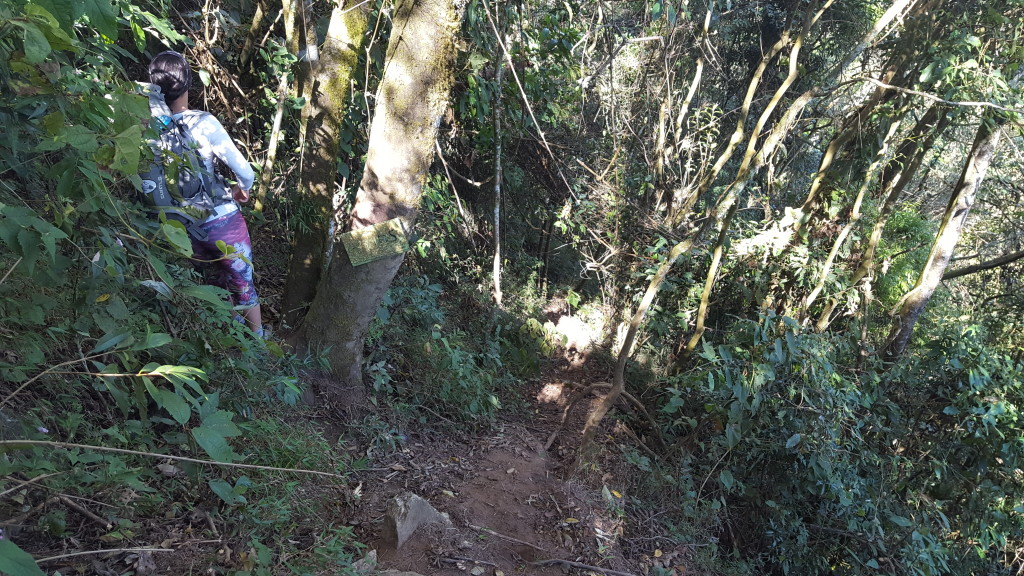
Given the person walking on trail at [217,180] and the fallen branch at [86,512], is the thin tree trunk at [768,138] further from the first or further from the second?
the fallen branch at [86,512]

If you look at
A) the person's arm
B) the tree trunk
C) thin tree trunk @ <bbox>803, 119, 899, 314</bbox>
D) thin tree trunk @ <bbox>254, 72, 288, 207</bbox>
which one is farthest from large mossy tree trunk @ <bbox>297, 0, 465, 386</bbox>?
the tree trunk

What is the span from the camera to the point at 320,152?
154 inches

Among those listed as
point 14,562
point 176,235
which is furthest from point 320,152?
Result: point 14,562

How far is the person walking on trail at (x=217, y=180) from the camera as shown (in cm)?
317

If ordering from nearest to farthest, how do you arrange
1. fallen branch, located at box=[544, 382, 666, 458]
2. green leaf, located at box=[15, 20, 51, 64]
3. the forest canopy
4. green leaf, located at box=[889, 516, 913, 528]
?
green leaf, located at box=[15, 20, 51, 64] < the forest canopy < green leaf, located at box=[889, 516, 913, 528] < fallen branch, located at box=[544, 382, 666, 458]

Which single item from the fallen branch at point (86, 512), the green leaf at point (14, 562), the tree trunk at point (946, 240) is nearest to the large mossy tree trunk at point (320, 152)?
the fallen branch at point (86, 512)

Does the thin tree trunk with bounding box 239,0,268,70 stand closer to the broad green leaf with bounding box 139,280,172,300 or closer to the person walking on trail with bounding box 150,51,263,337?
the person walking on trail with bounding box 150,51,263,337

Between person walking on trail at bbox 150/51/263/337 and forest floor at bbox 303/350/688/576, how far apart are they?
3.34 ft

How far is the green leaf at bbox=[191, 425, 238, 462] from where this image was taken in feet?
4.68

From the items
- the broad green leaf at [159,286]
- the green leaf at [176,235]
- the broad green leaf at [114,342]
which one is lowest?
the broad green leaf at [114,342]

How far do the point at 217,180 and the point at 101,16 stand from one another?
200 cm

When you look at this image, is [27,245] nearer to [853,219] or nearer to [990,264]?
[853,219]

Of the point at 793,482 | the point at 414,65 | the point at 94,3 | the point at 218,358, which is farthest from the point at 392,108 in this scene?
the point at 793,482

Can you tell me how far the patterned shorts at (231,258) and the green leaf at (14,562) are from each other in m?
2.40
